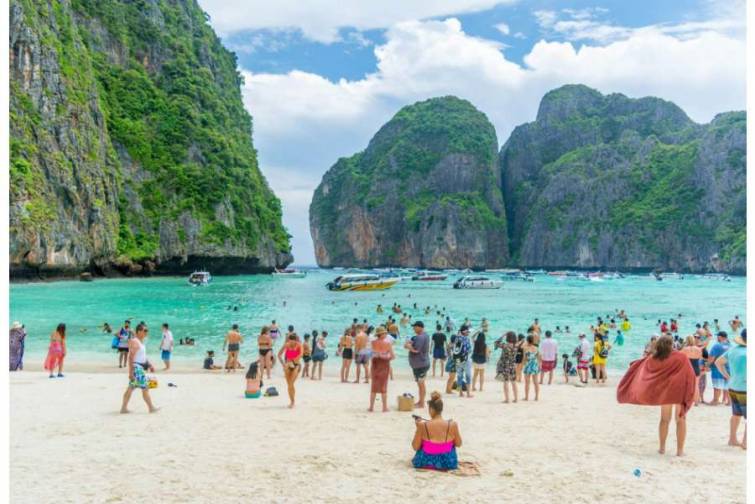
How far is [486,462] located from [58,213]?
191 feet

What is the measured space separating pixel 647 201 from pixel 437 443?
556ft

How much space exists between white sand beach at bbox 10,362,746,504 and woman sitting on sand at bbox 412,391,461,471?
0.60ft

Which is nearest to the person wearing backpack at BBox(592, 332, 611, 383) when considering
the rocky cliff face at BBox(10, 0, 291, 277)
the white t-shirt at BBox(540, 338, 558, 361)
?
the white t-shirt at BBox(540, 338, 558, 361)

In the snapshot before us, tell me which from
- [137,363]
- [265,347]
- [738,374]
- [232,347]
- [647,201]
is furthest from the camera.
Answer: [647,201]

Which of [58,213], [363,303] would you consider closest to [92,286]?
[58,213]

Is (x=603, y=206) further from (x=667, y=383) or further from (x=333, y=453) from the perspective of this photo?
(x=333, y=453)

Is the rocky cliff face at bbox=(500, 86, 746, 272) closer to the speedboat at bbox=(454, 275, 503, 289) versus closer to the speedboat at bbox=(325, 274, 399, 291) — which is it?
the speedboat at bbox=(454, 275, 503, 289)

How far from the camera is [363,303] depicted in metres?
51.8

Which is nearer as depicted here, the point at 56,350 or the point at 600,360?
the point at 56,350

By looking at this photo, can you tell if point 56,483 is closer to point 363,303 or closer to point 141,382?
point 141,382

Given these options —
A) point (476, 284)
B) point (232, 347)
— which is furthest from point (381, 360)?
point (476, 284)

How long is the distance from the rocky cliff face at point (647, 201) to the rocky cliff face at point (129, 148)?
91.7m

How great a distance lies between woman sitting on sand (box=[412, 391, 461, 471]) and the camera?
25.0 ft

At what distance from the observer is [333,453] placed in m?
8.55
